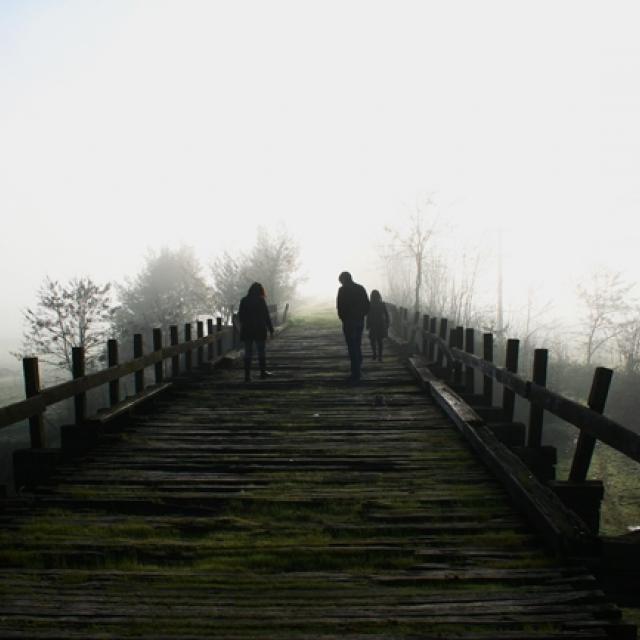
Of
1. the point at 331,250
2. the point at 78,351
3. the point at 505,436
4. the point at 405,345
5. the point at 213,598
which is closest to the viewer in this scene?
the point at 213,598

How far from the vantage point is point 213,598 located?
3.32 metres

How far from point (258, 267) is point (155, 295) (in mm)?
15875

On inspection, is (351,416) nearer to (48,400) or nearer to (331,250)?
(48,400)

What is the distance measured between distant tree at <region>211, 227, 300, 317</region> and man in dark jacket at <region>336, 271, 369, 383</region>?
33.3 metres

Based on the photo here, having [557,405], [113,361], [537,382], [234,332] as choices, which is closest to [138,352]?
[113,361]

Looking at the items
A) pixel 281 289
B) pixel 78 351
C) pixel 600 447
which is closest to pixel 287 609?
pixel 78 351


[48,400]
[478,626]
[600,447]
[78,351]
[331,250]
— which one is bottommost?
[600,447]

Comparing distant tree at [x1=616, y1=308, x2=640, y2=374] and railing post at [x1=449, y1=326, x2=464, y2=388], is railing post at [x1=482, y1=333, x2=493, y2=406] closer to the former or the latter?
railing post at [x1=449, y1=326, x2=464, y2=388]

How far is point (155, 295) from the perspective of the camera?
5756 centimetres

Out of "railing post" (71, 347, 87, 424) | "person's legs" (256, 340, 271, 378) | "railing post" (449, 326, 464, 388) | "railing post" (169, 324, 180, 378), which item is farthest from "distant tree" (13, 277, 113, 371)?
"railing post" (71, 347, 87, 424)

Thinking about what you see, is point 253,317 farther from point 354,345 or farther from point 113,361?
point 113,361

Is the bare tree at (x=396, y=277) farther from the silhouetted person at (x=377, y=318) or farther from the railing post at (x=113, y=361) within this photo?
the railing post at (x=113, y=361)

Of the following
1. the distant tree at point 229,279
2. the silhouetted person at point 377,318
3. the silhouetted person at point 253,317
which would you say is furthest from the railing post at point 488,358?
the distant tree at point 229,279

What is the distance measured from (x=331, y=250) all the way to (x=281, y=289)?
99.2 meters
